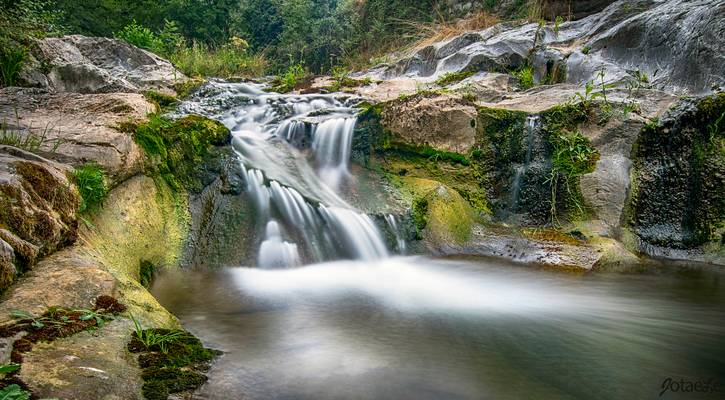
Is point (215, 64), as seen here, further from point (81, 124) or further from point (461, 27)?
point (81, 124)

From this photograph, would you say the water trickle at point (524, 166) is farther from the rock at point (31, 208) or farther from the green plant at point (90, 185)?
the rock at point (31, 208)

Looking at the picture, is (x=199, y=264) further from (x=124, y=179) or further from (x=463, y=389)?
(x=463, y=389)

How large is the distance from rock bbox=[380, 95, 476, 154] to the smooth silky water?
1.08 meters

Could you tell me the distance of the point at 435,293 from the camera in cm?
436

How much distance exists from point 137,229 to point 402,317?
2.56 meters

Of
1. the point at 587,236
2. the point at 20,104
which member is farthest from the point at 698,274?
the point at 20,104

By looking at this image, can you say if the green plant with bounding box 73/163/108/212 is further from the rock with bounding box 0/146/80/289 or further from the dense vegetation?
the dense vegetation

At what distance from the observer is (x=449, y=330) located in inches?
134

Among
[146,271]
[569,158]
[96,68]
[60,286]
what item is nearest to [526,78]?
[569,158]

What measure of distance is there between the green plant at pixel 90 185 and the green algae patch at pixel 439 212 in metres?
3.50

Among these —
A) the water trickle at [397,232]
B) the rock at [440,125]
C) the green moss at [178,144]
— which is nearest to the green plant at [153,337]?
the green moss at [178,144]

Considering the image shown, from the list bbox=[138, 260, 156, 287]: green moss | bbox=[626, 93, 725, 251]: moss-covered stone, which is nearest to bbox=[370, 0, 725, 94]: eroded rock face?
bbox=[626, 93, 725, 251]: moss-covered stone

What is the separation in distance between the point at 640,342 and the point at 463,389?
5.11 feet

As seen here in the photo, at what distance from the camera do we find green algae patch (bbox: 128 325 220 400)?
2.18m
